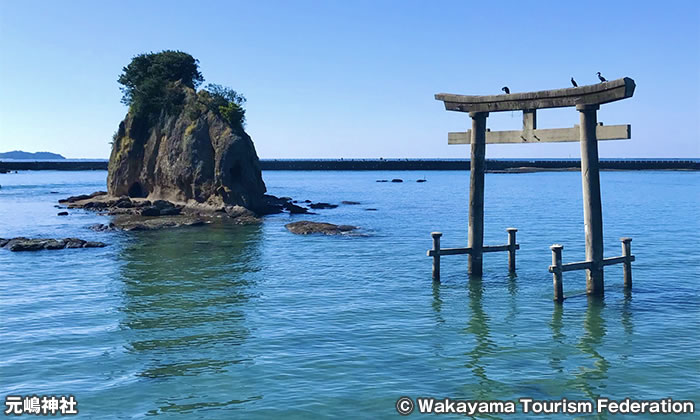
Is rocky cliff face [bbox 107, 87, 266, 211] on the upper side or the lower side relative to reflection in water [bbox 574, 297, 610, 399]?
upper

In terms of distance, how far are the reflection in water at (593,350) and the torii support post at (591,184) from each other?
4.55 feet

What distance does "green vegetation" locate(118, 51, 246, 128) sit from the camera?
50344 millimetres

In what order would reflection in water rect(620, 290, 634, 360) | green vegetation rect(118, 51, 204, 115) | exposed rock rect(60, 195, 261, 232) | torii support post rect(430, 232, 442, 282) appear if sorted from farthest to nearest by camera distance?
green vegetation rect(118, 51, 204, 115) → exposed rock rect(60, 195, 261, 232) → torii support post rect(430, 232, 442, 282) → reflection in water rect(620, 290, 634, 360)

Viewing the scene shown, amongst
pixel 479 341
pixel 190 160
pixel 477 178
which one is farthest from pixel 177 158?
pixel 479 341

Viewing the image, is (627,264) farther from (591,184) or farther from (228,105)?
(228,105)

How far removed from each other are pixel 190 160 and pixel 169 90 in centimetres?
1013

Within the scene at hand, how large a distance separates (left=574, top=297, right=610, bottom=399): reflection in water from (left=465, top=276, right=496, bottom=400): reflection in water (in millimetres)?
1849

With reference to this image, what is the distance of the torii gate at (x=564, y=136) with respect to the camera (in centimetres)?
1736

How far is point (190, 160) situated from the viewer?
48188 mm

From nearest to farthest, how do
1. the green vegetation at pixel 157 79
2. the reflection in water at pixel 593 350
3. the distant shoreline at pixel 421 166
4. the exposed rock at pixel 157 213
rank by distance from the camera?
1. the reflection in water at pixel 593 350
2. the exposed rock at pixel 157 213
3. the green vegetation at pixel 157 79
4. the distant shoreline at pixel 421 166

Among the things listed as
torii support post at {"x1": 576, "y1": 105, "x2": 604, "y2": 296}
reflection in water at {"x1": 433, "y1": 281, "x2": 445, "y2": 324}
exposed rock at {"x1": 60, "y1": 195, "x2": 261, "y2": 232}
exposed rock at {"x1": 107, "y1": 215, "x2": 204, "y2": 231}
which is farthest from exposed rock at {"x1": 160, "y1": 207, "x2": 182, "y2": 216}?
torii support post at {"x1": 576, "y1": 105, "x2": 604, "y2": 296}
